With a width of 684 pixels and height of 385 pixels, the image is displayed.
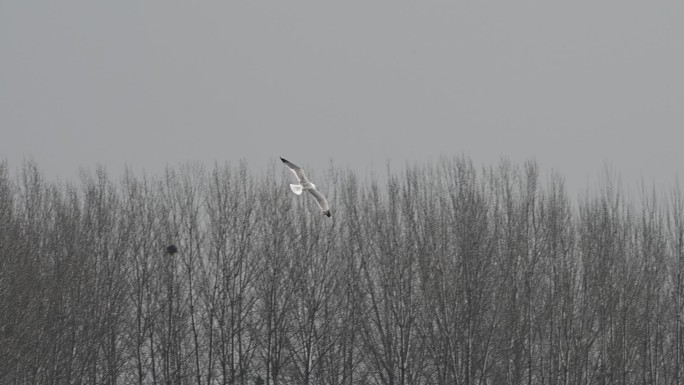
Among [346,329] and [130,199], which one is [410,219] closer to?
[346,329]

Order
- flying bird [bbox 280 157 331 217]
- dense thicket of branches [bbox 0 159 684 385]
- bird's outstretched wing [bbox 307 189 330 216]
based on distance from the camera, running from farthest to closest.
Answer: dense thicket of branches [bbox 0 159 684 385] < bird's outstretched wing [bbox 307 189 330 216] < flying bird [bbox 280 157 331 217]

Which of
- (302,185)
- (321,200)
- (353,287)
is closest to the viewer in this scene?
(302,185)

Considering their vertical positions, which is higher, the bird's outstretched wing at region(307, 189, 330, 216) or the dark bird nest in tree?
the dark bird nest in tree

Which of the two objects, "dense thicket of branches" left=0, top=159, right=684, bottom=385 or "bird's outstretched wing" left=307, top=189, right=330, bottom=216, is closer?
"bird's outstretched wing" left=307, top=189, right=330, bottom=216

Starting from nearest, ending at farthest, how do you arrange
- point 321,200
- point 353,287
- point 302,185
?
1. point 302,185
2. point 321,200
3. point 353,287

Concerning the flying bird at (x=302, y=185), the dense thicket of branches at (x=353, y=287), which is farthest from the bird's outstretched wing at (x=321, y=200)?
the dense thicket of branches at (x=353, y=287)

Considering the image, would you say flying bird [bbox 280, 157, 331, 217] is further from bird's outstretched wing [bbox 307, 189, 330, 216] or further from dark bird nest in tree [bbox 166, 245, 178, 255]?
dark bird nest in tree [bbox 166, 245, 178, 255]

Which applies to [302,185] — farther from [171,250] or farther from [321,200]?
[171,250]

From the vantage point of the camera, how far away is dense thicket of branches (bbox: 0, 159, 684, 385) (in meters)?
35.0

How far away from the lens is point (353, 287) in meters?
38.0

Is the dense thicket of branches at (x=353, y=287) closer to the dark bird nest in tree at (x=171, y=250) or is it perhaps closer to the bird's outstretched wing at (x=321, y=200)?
the dark bird nest in tree at (x=171, y=250)

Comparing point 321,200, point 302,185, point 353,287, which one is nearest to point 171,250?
point 353,287

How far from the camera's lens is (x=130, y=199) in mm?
42312

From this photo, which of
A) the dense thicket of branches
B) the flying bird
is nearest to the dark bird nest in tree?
the dense thicket of branches
